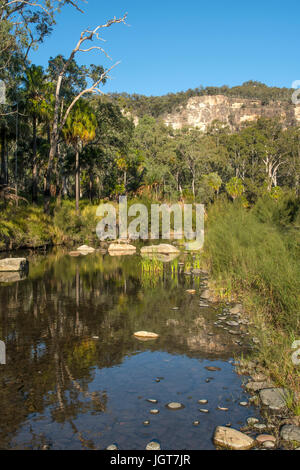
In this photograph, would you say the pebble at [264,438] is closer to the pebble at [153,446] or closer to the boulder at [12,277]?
the pebble at [153,446]

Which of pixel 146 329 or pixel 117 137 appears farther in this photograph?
pixel 117 137

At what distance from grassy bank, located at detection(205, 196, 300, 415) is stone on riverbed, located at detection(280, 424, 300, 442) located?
0.70 feet

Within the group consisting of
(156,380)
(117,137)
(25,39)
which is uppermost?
(25,39)

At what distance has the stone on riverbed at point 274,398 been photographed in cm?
440

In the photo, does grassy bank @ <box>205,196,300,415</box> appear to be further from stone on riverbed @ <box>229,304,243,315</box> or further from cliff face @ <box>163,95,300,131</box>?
cliff face @ <box>163,95,300,131</box>

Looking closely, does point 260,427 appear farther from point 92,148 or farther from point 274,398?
point 92,148

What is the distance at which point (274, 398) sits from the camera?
4516 mm

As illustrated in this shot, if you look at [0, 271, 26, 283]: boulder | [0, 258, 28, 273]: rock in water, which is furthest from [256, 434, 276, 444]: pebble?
[0, 258, 28, 273]: rock in water

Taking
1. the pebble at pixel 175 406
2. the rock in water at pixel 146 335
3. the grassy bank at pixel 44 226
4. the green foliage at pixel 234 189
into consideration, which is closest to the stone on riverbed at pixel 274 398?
the pebble at pixel 175 406

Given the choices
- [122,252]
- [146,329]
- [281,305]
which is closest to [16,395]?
[146,329]

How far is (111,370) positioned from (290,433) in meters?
2.45

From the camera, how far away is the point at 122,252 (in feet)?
61.0

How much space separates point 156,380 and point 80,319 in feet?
9.97
